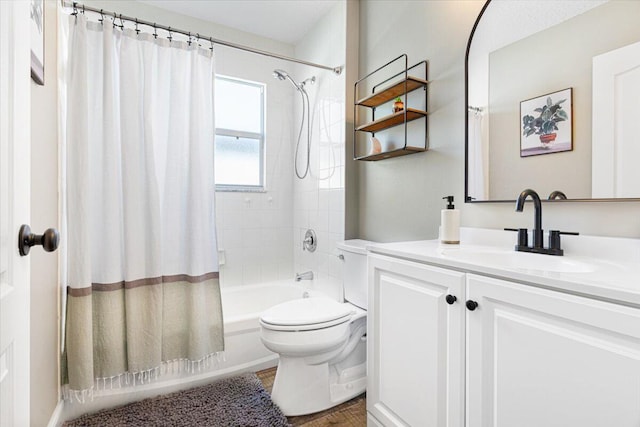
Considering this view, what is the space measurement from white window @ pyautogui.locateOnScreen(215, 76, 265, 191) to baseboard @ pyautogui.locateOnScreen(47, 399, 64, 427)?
1632 millimetres

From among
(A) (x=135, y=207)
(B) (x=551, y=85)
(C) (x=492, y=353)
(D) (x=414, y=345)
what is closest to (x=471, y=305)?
(C) (x=492, y=353)

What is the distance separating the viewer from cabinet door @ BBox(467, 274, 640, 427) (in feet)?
2.14

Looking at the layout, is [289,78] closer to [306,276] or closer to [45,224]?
[306,276]

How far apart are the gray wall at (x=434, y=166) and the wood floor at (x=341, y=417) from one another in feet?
3.05

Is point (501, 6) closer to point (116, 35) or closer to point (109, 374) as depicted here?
point (116, 35)

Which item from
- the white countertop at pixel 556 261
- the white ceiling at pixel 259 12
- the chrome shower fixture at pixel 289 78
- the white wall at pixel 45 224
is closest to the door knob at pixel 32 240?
the white wall at pixel 45 224

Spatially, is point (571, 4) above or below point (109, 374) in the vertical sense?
above

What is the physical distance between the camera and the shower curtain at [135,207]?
1534 millimetres

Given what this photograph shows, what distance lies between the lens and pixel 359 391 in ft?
5.88

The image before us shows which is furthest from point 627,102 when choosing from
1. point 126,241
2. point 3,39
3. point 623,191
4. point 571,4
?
point 126,241

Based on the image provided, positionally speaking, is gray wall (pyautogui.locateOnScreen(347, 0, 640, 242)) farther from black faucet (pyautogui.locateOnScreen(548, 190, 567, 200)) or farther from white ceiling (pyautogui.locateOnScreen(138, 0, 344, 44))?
white ceiling (pyautogui.locateOnScreen(138, 0, 344, 44))

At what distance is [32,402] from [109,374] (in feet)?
1.45

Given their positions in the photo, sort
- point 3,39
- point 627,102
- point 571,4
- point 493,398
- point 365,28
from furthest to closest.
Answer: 1. point 365,28
2. point 571,4
3. point 627,102
4. point 493,398
5. point 3,39

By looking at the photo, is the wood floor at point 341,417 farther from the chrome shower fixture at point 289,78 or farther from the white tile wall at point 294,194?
the chrome shower fixture at point 289,78
